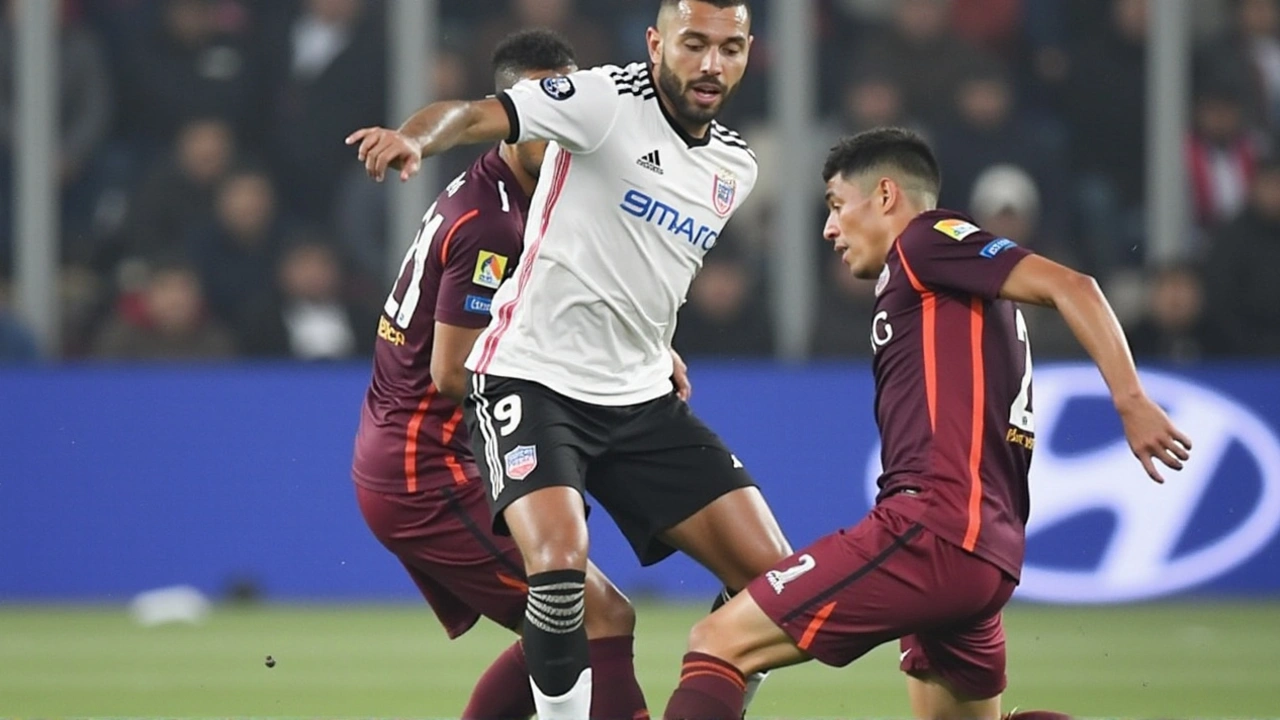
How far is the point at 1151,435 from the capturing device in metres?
4.84

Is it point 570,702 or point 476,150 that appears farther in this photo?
point 476,150

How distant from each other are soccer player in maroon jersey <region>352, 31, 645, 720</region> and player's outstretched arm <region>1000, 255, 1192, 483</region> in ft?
5.37

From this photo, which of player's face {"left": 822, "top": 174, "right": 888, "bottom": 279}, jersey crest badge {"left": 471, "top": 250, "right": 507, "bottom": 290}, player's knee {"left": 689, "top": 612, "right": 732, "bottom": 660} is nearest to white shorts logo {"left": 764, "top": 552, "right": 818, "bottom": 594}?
player's knee {"left": 689, "top": 612, "right": 732, "bottom": 660}

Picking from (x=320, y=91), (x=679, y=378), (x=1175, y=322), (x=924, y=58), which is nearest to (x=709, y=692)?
(x=679, y=378)

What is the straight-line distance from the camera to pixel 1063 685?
8.15 m

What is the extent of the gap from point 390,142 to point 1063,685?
162 inches

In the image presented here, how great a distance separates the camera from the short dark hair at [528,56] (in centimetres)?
660

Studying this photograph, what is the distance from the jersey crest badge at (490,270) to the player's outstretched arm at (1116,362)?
5.33ft

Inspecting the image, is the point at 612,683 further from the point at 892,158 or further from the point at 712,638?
the point at 892,158

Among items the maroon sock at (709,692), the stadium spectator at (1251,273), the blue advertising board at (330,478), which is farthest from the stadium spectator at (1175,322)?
the maroon sock at (709,692)

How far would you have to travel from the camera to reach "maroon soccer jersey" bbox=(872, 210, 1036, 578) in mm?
5148

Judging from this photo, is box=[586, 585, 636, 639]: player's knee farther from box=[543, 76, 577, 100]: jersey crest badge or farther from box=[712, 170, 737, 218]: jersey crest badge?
box=[543, 76, 577, 100]: jersey crest badge

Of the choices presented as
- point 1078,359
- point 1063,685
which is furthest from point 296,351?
point 1063,685

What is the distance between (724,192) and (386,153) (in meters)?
1.28
